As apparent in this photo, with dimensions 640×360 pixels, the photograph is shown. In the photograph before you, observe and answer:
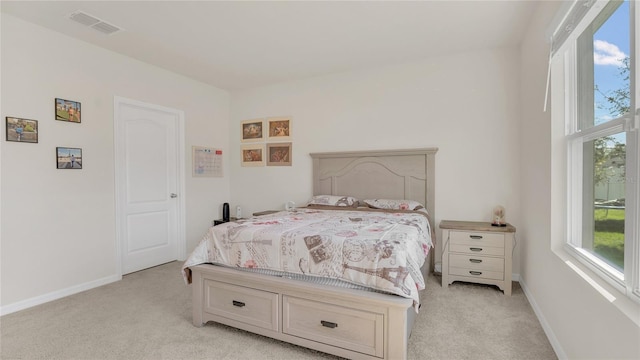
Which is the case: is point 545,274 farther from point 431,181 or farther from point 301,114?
point 301,114

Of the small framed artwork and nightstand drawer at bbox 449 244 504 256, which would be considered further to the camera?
the small framed artwork

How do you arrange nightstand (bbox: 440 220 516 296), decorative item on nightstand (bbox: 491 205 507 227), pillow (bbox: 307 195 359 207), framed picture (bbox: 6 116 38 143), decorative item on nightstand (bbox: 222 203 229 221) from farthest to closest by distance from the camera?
decorative item on nightstand (bbox: 222 203 229 221)
pillow (bbox: 307 195 359 207)
decorative item on nightstand (bbox: 491 205 507 227)
nightstand (bbox: 440 220 516 296)
framed picture (bbox: 6 116 38 143)

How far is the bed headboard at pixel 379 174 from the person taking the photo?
11.7 feet

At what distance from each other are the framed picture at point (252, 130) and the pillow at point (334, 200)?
145cm

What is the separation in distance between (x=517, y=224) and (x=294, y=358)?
2.70 metres

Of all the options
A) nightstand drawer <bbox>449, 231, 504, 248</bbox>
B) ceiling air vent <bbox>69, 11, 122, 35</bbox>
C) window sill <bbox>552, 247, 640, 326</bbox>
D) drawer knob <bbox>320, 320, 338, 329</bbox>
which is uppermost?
ceiling air vent <bbox>69, 11, 122, 35</bbox>

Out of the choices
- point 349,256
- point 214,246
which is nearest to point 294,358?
point 349,256


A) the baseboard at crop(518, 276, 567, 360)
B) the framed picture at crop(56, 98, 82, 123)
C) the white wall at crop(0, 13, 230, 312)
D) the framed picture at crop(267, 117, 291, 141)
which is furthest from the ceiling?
the baseboard at crop(518, 276, 567, 360)

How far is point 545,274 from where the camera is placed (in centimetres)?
221

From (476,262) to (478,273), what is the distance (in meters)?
0.11

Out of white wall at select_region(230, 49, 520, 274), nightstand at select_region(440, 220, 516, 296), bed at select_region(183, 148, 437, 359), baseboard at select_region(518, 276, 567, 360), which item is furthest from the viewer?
white wall at select_region(230, 49, 520, 274)

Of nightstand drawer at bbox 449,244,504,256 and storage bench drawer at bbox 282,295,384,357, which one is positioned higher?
nightstand drawer at bbox 449,244,504,256

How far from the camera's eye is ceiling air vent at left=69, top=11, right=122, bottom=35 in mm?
2582

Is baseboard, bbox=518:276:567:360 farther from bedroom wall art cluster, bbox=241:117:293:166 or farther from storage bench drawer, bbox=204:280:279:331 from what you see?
bedroom wall art cluster, bbox=241:117:293:166
